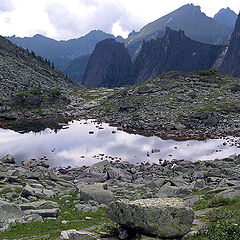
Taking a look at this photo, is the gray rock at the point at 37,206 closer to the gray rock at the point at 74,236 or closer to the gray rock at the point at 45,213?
the gray rock at the point at 45,213

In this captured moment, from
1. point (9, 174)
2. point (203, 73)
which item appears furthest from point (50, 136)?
point (203, 73)

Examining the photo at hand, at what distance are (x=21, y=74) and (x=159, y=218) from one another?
147 m

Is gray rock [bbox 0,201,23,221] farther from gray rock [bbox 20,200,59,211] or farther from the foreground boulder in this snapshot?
the foreground boulder

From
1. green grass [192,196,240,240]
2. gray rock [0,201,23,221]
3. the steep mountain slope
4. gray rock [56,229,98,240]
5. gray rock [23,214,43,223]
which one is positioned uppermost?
the steep mountain slope

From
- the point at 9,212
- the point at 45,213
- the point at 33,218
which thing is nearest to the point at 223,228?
the point at 33,218

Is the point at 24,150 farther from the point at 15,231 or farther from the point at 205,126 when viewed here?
the point at 205,126

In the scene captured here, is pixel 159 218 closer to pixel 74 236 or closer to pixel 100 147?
pixel 74 236

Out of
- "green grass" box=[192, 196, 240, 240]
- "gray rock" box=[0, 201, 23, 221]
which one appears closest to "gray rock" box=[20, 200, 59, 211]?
"gray rock" box=[0, 201, 23, 221]

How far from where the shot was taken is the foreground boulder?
10.4 m

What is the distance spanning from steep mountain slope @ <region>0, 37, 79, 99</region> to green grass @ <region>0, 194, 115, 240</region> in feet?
338

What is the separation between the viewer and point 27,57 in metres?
186

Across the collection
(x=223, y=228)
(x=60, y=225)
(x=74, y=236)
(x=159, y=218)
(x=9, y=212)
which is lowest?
(x=60, y=225)

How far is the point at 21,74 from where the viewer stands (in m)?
143

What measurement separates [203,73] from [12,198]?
345 feet
